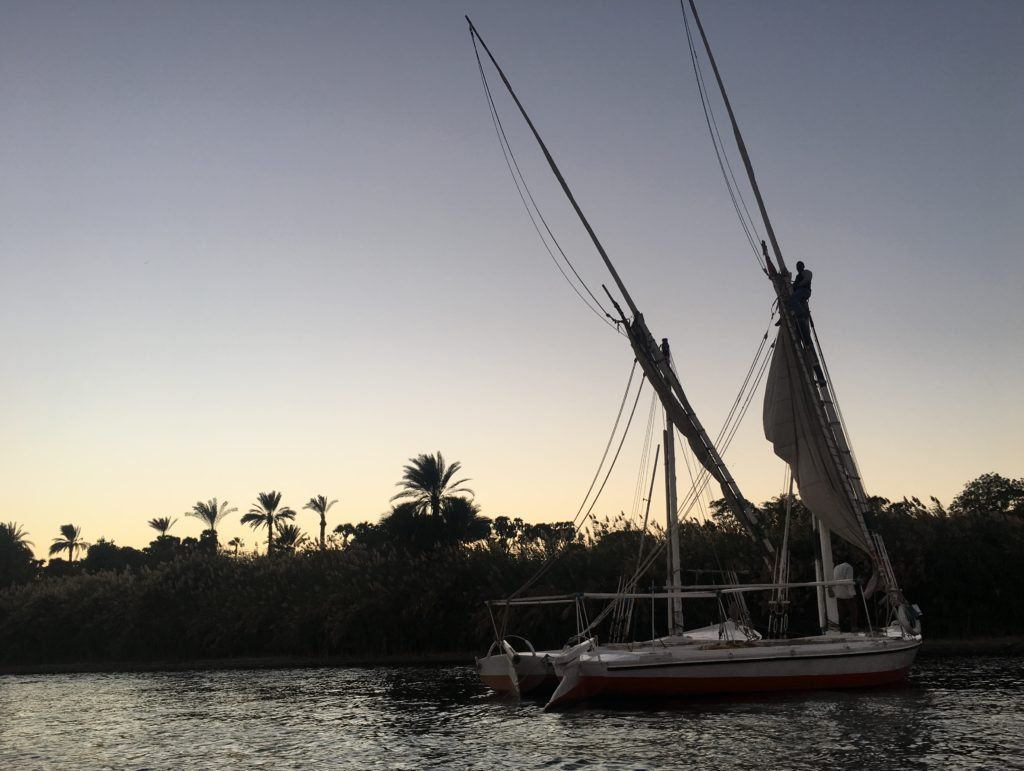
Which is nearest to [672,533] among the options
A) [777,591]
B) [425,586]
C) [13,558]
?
[777,591]

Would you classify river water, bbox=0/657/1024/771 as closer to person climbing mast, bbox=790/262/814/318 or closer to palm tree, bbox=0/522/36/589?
person climbing mast, bbox=790/262/814/318

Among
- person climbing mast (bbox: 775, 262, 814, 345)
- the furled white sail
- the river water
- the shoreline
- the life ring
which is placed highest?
person climbing mast (bbox: 775, 262, 814, 345)

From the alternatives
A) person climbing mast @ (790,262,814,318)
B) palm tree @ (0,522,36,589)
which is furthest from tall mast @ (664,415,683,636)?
palm tree @ (0,522,36,589)

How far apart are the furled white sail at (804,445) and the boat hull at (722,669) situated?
4527mm

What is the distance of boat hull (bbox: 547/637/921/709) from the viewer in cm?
2639

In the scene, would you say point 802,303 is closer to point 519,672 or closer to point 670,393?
point 670,393

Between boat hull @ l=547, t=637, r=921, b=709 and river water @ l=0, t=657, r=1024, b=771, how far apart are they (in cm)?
49

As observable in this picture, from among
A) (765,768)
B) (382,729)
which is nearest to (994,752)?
(765,768)

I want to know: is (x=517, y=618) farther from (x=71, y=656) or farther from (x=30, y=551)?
(x=30, y=551)

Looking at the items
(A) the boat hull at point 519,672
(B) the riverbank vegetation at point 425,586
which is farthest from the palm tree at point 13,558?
(A) the boat hull at point 519,672

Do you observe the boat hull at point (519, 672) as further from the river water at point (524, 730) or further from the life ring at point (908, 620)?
the life ring at point (908, 620)

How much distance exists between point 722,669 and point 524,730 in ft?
20.5

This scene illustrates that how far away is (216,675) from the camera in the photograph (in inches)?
1941

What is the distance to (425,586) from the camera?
2078 inches
